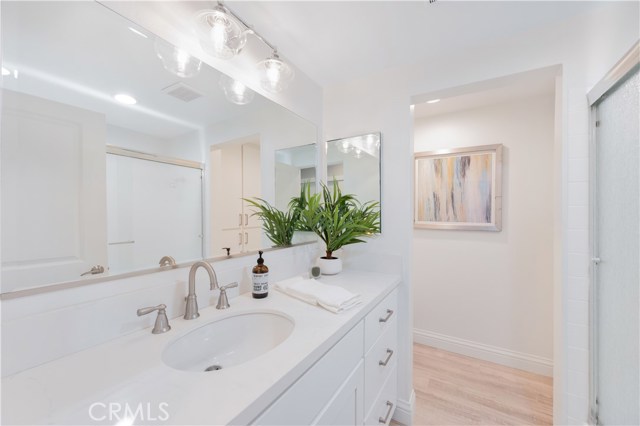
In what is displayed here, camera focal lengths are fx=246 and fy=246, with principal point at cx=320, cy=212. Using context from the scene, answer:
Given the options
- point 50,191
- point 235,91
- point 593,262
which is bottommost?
point 593,262

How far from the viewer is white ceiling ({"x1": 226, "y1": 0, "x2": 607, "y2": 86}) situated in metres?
1.13

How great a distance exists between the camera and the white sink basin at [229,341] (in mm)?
804

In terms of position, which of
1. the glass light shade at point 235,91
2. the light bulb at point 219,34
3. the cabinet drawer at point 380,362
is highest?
the light bulb at point 219,34

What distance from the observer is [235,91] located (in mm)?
1200

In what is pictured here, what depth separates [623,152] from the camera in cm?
100

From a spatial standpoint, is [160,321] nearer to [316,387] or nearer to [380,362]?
[316,387]

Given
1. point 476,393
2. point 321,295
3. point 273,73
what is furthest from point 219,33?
point 476,393

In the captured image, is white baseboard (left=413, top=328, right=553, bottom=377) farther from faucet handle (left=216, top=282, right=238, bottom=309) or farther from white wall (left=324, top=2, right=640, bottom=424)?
faucet handle (left=216, top=282, right=238, bottom=309)

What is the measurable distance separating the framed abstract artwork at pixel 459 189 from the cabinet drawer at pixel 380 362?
1.22 meters

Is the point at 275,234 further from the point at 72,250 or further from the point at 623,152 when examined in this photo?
the point at 623,152

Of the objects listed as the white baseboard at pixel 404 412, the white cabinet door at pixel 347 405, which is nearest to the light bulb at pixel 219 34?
the white cabinet door at pixel 347 405

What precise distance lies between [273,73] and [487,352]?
266 cm

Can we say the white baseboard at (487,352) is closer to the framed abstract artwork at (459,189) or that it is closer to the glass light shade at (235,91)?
the framed abstract artwork at (459,189)

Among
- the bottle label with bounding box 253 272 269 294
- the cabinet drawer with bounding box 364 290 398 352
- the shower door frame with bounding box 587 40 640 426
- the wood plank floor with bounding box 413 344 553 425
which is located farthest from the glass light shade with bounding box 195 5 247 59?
the wood plank floor with bounding box 413 344 553 425
